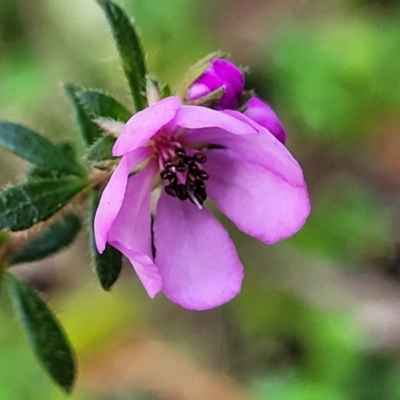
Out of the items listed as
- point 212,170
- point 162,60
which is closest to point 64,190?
point 212,170

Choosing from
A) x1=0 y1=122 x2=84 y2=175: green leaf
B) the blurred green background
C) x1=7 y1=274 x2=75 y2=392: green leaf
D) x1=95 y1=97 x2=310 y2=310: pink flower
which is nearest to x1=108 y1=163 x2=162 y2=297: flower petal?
x1=95 y1=97 x2=310 y2=310: pink flower

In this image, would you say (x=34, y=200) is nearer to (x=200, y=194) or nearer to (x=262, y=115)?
(x=200, y=194)

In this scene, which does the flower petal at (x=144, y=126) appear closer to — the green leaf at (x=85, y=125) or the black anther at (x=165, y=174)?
the black anther at (x=165, y=174)

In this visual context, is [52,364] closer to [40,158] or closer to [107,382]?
[40,158]

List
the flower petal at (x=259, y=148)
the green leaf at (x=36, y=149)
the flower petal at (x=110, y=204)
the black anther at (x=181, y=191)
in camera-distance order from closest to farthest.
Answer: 1. the flower petal at (x=110, y=204)
2. the flower petal at (x=259, y=148)
3. the black anther at (x=181, y=191)
4. the green leaf at (x=36, y=149)

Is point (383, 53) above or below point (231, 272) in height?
below

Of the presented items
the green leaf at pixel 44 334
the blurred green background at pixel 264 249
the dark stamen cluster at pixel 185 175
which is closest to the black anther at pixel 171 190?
the dark stamen cluster at pixel 185 175

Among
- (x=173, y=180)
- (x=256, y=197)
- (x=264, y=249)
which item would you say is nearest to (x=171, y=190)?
(x=173, y=180)
